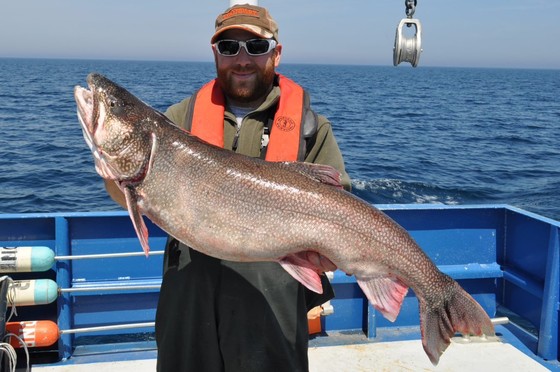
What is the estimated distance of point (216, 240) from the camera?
3.22 m

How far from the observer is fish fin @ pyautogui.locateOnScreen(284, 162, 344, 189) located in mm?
3398

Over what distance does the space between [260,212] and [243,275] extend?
1.76 feet

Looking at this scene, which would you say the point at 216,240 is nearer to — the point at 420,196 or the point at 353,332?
the point at 353,332

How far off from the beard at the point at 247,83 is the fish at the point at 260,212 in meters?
0.75

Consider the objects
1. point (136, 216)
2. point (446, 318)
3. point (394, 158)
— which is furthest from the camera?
point (394, 158)

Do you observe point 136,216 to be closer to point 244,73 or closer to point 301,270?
point 301,270

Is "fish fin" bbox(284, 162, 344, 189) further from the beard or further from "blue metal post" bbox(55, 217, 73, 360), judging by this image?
"blue metal post" bbox(55, 217, 73, 360)

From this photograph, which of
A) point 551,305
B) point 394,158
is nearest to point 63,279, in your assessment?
point 551,305

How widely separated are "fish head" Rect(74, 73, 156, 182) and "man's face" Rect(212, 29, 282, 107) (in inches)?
30.5

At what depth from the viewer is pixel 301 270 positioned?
3359 millimetres

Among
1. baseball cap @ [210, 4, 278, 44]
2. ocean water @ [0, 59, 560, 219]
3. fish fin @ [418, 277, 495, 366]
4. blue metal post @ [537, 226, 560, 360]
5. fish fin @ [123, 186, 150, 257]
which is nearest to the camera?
fish fin @ [123, 186, 150, 257]

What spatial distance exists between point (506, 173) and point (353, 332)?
53.8ft

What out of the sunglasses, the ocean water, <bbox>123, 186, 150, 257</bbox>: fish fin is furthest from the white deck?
the ocean water

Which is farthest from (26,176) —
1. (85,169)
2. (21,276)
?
(21,276)
